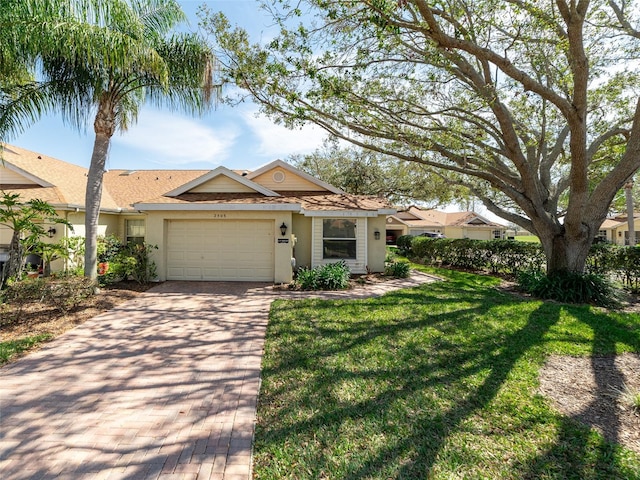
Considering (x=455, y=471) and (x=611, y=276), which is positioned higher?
(x=611, y=276)

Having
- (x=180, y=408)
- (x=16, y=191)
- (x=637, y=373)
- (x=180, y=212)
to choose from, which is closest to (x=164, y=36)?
(x=180, y=212)

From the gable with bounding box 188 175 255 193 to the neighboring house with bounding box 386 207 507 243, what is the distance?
26.1m

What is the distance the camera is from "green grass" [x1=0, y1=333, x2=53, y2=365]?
4848 mm

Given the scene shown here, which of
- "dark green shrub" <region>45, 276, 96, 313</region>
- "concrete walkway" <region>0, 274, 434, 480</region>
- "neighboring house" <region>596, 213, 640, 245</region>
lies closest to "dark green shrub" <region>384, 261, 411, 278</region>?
"concrete walkway" <region>0, 274, 434, 480</region>

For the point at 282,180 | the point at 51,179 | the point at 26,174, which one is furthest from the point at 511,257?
the point at 26,174

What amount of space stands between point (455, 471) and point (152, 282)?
36.2ft

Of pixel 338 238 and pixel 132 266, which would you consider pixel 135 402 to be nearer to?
pixel 132 266

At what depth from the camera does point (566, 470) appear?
8.73 ft

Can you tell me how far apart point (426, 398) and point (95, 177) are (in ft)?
32.8

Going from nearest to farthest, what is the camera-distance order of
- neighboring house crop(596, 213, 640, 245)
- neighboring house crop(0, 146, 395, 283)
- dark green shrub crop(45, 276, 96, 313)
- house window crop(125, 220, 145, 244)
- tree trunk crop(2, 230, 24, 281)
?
dark green shrub crop(45, 276, 96, 313) → tree trunk crop(2, 230, 24, 281) → neighboring house crop(0, 146, 395, 283) → house window crop(125, 220, 145, 244) → neighboring house crop(596, 213, 640, 245)

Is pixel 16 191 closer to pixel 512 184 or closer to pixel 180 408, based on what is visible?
pixel 180 408

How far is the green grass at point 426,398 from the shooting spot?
8.99 feet

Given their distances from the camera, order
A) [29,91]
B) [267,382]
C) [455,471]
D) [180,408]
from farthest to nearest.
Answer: [29,91] < [267,382] < [180,408] < [455,471]

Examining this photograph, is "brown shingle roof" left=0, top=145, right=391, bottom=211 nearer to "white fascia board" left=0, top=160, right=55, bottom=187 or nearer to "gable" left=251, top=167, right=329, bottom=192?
"white fascia board" left=0, top=160, right=55, bottom=187
